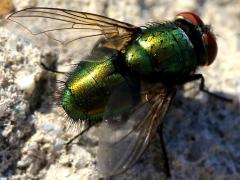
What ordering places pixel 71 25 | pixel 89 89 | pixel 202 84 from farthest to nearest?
1. pixel 202 84
2. pixel 71 25
3. pixel 89 89

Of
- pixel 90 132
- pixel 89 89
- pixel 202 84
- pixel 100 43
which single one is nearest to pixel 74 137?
pixel 90 132

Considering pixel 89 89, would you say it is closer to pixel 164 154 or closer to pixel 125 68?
pixel 125 68

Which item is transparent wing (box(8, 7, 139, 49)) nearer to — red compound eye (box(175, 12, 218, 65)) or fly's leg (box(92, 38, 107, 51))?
fly's leg (box(92, 38, 107, 51))

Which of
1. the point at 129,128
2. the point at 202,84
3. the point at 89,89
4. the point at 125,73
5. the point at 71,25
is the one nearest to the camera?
the point at 129,128

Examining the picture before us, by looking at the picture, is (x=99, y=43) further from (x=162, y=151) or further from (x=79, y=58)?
(x=162, y=151)

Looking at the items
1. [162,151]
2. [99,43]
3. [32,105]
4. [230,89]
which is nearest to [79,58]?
[99,43]

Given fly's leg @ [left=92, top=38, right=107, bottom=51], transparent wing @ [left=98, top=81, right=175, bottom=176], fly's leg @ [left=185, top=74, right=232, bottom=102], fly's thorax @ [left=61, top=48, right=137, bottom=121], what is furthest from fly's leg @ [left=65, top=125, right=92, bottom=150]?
fly's leg @ [left=185, top=74, right=232, bottom=102]

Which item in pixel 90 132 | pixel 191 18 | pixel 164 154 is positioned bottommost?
pixel 164 154

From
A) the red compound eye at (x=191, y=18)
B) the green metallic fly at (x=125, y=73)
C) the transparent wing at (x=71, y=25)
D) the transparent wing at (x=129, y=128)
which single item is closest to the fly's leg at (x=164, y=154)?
the green metallic fly at (x=125, y=73)

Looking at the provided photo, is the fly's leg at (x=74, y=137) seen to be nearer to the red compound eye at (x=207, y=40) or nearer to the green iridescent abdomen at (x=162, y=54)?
the green iridescent abdomen at (x=162, y=54)
